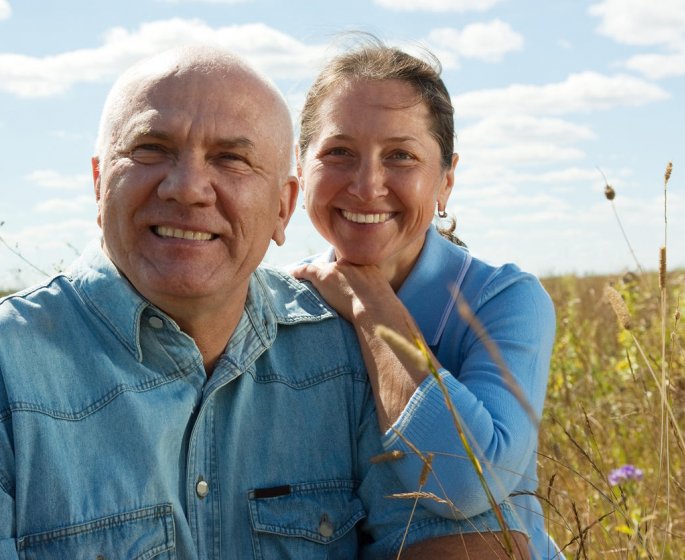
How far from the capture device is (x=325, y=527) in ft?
8.85

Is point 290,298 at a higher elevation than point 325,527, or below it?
higher

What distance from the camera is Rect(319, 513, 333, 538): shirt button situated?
2687mm

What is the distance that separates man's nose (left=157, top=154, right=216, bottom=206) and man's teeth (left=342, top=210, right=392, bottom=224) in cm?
76

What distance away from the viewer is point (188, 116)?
8.25 feet

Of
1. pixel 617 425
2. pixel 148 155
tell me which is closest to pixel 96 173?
pixel 148 155

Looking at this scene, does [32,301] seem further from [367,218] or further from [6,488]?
[367,218]

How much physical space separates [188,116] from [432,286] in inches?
43.1

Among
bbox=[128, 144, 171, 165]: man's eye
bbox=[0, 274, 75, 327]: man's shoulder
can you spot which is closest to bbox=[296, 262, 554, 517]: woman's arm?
bbox=[128, 144, 171, 165]: man's eye

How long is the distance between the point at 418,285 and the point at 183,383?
3.13 feet

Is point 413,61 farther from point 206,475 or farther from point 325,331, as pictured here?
point 206,475

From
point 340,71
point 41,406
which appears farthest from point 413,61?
point 41,406

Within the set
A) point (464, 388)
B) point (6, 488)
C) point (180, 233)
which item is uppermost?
point (180, 233)

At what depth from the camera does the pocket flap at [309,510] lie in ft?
8.58

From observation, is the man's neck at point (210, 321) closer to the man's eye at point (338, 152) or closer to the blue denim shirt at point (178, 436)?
the blue denim shirt at point (178, 436)
